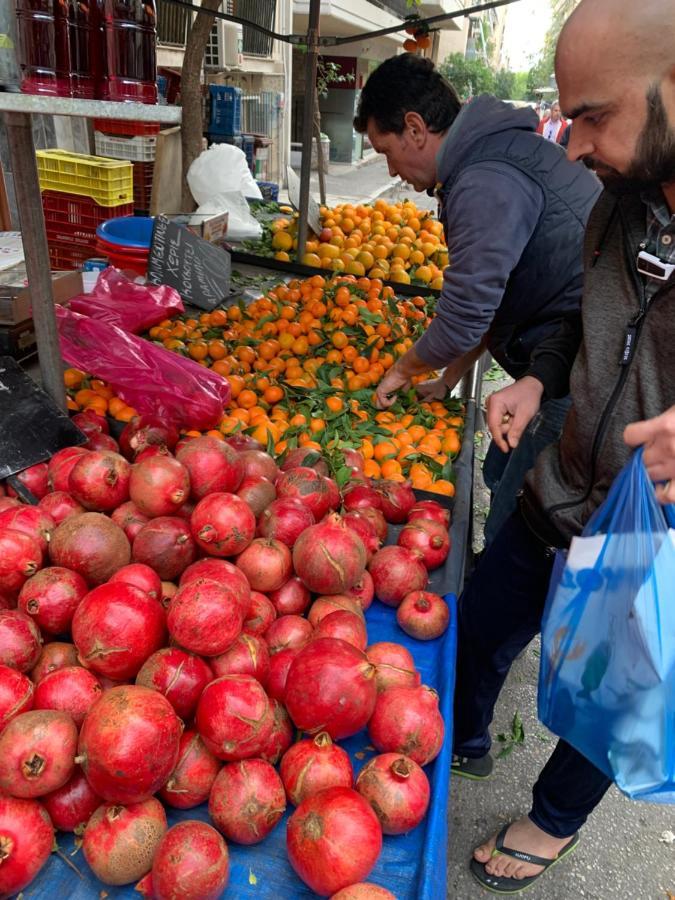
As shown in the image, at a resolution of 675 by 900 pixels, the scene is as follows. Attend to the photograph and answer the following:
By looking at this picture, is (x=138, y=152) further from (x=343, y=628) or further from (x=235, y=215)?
(x=343, y=628)

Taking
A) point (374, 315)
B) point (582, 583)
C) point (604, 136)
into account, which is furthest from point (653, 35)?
point (374, 315)

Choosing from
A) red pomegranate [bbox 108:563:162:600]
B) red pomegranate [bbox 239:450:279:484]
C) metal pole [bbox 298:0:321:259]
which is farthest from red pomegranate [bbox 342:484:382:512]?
metal pole [bbox 298:0:321:259]

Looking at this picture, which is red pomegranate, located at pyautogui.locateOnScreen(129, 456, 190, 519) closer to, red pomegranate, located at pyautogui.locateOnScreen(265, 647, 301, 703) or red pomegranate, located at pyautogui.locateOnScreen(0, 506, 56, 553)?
red pomegranate, located at pyautogui.locateOnScreen(0, 506, 56, 553)

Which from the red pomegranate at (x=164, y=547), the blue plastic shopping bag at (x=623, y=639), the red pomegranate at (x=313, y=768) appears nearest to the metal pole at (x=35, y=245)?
the red pomegranate at (x=164, y=547)

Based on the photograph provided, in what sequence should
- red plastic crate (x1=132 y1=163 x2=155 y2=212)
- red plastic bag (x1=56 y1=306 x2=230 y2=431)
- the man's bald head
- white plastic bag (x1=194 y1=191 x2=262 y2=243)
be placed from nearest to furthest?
the man's bald head < red plastic bag (x1=56 y1=306 x2=230 y2=431) < white plastic bag (x1=194 y1=191 x2=262 y2=243) < red plastic crate (x1=132 y1=163 x2=155 y2=212)

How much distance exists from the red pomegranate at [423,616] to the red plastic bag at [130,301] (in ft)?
8.60

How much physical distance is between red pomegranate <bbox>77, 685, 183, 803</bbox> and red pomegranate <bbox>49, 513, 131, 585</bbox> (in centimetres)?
43

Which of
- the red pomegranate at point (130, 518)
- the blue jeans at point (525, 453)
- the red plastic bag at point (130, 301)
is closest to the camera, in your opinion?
the red pomegranate at point (130, 518)

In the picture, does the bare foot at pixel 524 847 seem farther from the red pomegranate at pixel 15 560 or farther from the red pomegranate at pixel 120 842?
the red pomegranate at pixel 15 560

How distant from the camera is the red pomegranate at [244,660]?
1.43 metres

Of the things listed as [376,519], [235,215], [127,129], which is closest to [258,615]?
[376,519]

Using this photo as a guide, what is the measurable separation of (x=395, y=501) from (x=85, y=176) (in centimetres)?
463

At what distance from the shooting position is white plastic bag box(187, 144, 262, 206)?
635cm

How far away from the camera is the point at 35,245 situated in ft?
6.93
